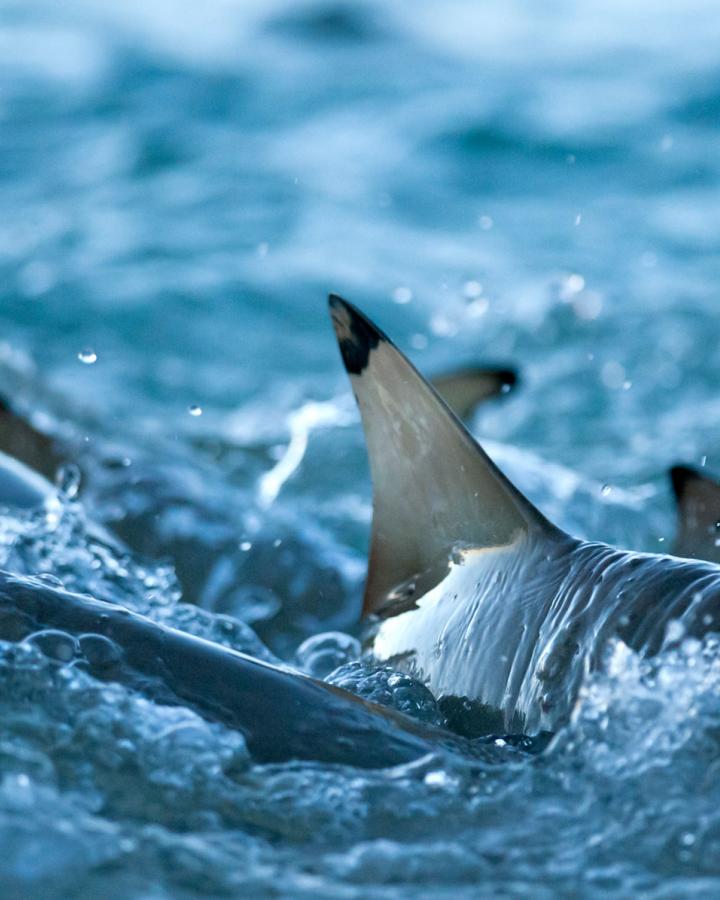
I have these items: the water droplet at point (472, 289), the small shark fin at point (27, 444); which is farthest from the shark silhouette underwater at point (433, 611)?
the water droplet at point (472, 289)

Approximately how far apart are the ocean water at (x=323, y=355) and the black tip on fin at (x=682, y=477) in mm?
643

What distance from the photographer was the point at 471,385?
318cm

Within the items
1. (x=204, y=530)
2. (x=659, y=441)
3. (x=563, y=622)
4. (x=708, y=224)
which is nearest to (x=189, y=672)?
(x=563, y=622)

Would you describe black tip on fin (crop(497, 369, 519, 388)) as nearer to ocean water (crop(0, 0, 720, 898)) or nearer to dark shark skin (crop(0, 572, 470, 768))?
ocean water (crop(0, 0, 720, 898))

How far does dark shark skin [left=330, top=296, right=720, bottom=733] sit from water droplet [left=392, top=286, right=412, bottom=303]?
3.65 meters

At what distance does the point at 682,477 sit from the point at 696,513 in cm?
8

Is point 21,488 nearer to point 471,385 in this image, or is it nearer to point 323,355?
point 471,385

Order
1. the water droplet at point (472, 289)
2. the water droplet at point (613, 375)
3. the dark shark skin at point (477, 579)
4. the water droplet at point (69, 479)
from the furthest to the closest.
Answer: the water droplet at point (472, 289) → the water droplet at point (613, 375) → the water droplet at point (69, 479) → the dark shark skin at point (477, 579)

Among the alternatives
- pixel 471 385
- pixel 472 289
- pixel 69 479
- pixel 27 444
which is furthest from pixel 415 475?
pixel 472 289

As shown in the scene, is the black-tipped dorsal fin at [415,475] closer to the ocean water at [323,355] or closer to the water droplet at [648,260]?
the ocean water at [323,355]

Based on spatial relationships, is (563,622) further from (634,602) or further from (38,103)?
(38,103)

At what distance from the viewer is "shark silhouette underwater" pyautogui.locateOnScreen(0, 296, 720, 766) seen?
1834 mm

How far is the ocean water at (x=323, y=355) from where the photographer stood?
5.47 ft

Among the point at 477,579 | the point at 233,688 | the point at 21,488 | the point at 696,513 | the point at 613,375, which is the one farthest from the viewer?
the point at 613,375
